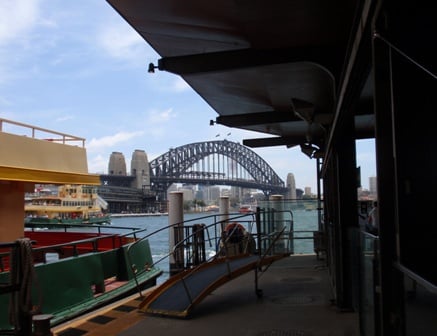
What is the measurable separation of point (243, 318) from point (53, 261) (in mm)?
3333

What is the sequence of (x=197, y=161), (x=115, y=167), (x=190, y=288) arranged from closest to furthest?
(x=190, y=288) → (x=115, y=167) → (x=197, y=161)

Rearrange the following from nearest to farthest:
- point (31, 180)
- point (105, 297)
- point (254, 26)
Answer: point (254, 26) < point (105, 297) < point (31, 180)

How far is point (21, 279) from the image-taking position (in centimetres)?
419

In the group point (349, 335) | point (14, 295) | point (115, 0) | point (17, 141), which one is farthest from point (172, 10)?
point (17, 141)

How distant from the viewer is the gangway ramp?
6125 millimetres

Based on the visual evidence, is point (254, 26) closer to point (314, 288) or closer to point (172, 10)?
point (172, 10)

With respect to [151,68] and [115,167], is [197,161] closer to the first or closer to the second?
[115,167]

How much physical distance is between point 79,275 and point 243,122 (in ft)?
14.4

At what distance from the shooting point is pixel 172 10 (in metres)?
4.64

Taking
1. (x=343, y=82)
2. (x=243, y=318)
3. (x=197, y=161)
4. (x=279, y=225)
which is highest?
(x=197, y=161)

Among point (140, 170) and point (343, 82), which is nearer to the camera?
point (343, 82)

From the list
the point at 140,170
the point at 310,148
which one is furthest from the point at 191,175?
the point at 310,148

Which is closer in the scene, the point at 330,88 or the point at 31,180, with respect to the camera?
the point at 330,88

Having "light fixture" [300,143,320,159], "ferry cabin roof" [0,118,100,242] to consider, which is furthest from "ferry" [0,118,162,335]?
"light fixture" [300,143,320,159]
